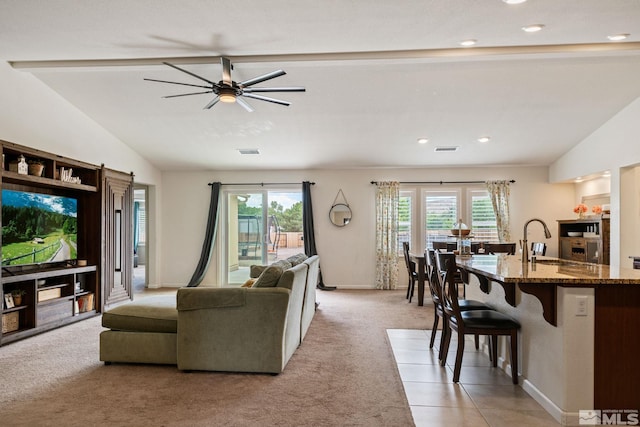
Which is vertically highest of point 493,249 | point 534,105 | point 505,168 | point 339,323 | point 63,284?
point 534,105

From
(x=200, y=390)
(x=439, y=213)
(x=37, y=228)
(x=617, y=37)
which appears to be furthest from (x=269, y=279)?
(x=439, y=213)

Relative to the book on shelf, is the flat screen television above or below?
above

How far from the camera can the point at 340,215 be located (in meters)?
8.02

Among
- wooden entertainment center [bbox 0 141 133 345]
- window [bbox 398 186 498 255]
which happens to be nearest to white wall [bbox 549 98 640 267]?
window [bbox 398 186 498 255]

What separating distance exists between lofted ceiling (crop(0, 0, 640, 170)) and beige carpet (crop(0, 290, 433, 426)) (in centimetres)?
285

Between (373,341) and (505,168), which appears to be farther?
(505,168)

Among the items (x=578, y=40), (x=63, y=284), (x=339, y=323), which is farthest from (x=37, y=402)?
(x=578, y=40)

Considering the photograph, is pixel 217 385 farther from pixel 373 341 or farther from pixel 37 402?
pixel 373 341

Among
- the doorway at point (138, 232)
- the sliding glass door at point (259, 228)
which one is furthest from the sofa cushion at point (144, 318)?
the doorway at point (138, 232)

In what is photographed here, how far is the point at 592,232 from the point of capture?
6609mm

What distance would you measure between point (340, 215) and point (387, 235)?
3.21 ft

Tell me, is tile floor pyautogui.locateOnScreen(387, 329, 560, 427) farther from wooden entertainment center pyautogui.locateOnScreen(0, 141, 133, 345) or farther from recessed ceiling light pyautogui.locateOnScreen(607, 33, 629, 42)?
wooden entertainment center pyautogui.locateOnScreen(0, 141, 133, 345)

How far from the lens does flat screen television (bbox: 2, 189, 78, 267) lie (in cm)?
459

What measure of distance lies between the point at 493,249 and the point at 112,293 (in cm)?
575
